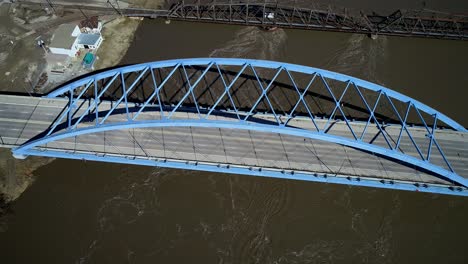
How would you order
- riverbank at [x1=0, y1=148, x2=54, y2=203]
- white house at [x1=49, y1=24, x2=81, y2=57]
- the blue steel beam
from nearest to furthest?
the blue steel beam → riverbank at [x1=0, y1=148, x2=54, y2=203] → white house at [x1=49, y1=24, x2=81, y2=57]

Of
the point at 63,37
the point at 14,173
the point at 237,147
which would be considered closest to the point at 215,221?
the point at 237,147

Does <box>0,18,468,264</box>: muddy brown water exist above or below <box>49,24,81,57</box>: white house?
below

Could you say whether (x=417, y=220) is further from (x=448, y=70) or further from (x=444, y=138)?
(x=448, y=70)

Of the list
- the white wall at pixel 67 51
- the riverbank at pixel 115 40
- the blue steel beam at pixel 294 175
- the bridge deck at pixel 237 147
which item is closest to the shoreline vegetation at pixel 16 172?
the riverbank at pixel 115 40

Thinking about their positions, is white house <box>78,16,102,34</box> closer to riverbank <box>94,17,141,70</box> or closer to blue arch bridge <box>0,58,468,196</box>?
riverbank <box>94,17,141,70</box>

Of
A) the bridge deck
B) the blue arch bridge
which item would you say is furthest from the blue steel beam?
the bridge deck

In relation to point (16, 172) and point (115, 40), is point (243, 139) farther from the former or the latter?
point (115, 40)

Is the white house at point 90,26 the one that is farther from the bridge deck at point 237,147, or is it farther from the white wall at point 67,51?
the bridge deck at point 237,147

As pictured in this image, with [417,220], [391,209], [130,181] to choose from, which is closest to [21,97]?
[130,181]
